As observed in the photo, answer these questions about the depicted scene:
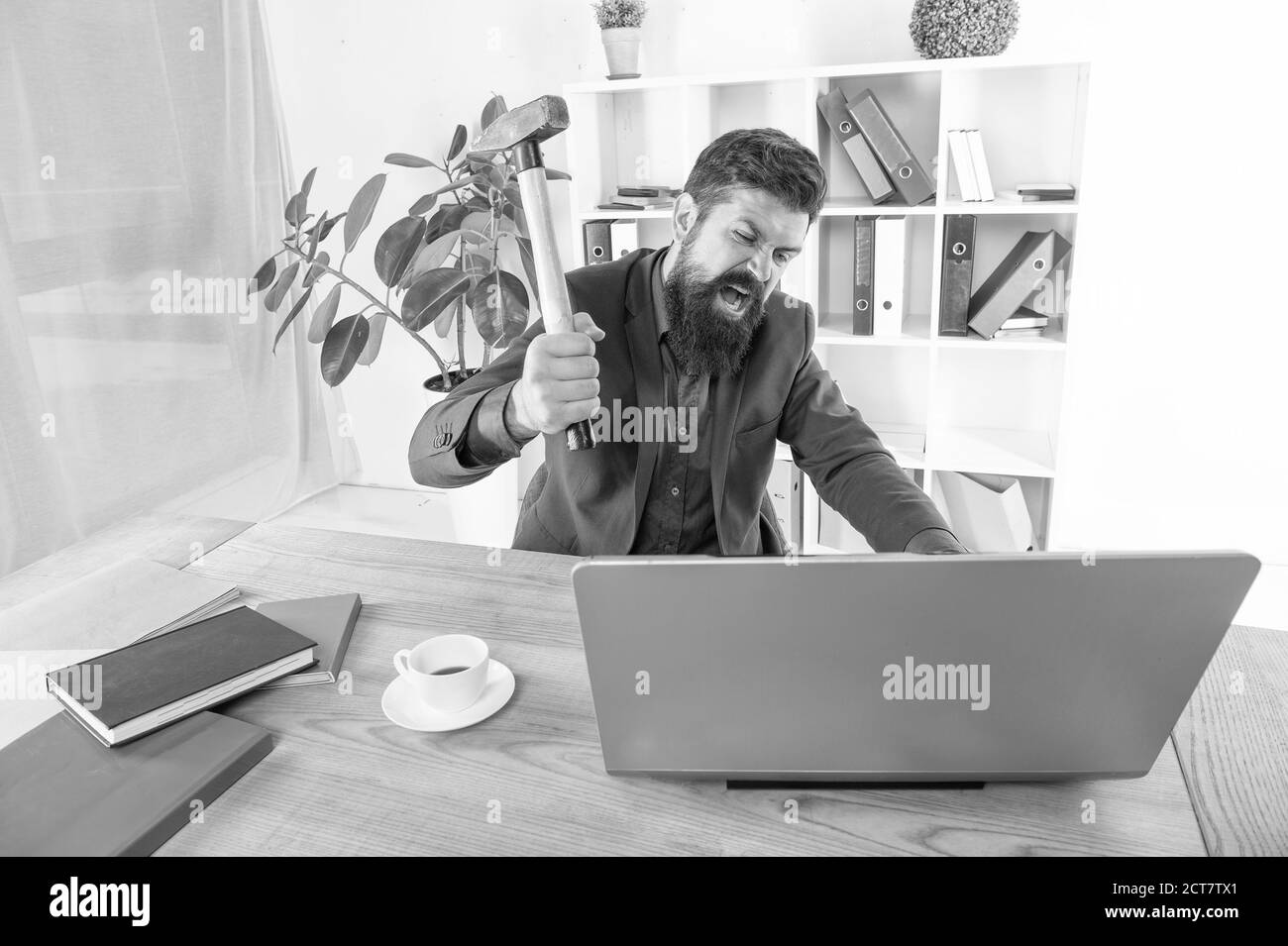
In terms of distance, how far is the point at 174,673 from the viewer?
1.11m

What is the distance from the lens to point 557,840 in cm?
88

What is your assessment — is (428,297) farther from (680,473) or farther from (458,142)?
(680,473)

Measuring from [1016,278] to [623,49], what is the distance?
4.61 ft

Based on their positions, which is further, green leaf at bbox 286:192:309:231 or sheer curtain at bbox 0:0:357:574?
green leaf at bbox 286:192:309:231

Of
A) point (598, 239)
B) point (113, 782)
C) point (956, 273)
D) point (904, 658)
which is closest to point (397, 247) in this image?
point (598, 239)

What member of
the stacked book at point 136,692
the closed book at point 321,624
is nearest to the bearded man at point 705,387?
the closed book at point 321,624

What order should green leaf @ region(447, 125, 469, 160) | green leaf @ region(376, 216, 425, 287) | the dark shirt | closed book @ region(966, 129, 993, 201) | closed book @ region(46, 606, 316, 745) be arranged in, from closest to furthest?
1. closed book @ region(46, 606, 316, 745)
2. the dark shirt
3. closed book @ region(966, 129, 993, 201)
4. green leaf @ region(376, 216, 425, 287)
5. green leaf @ region(447, 125, 469, 160)

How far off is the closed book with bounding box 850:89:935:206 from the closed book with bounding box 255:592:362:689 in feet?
6.93

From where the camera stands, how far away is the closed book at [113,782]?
88 centimetres

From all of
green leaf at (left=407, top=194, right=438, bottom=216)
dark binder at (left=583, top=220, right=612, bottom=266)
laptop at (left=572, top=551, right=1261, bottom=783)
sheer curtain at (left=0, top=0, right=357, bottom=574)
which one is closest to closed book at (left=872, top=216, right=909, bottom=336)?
dark binder at (left=583, top=220, right=612, bottom=266)

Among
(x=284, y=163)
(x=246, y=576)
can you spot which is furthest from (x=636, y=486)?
(x=284, y=163)

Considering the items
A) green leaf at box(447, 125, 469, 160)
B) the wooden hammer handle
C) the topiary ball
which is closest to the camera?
the wooden hammer handle

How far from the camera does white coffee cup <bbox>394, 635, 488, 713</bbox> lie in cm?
107

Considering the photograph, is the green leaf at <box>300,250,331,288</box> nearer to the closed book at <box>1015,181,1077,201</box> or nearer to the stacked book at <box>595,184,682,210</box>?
the stacked book at <box>595,184,682,210</box>
